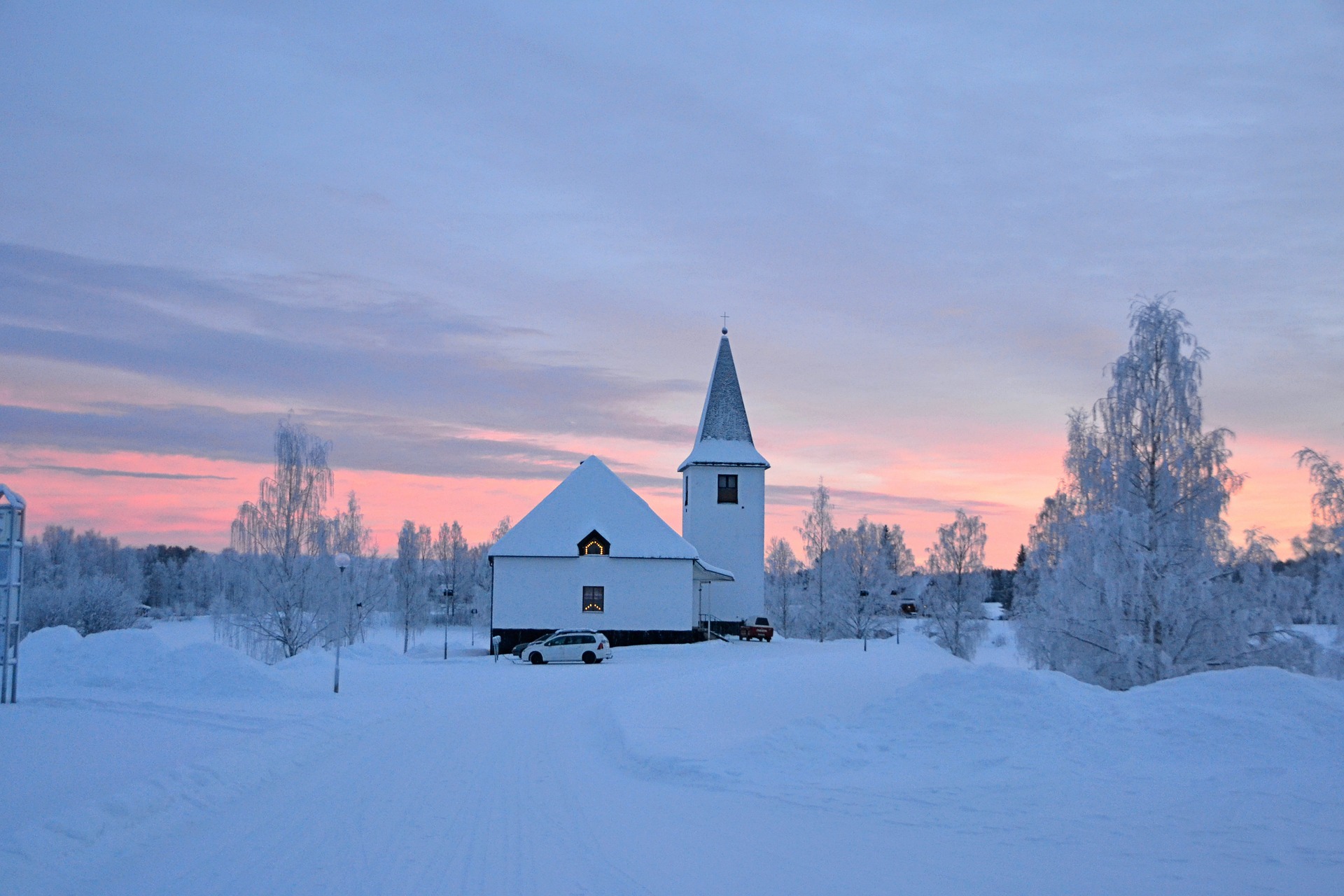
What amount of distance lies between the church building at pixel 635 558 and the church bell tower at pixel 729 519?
53mm

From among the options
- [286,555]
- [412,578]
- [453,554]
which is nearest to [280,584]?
[286,555]

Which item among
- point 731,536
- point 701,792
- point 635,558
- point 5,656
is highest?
point 731,536

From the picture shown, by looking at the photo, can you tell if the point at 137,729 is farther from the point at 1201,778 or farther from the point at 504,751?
the point at 1201,778

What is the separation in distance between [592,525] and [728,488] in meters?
10.4

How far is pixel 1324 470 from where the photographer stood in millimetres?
19953

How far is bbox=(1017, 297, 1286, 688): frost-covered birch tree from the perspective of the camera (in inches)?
894

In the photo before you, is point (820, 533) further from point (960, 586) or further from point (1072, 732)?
point (1072, 732)

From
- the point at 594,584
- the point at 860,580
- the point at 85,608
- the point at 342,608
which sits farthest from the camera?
the point at 860,580

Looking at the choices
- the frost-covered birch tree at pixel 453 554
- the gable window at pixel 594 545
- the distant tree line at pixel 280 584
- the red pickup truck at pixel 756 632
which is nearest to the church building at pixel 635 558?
the gable window at pixel 594 545

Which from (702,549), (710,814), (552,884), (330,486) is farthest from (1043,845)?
(702,549)

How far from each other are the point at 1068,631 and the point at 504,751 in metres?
15.4

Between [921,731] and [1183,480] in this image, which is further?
[1183,480]

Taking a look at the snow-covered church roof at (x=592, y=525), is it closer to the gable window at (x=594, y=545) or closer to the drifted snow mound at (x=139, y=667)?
the gable window at (x=594, y=545)

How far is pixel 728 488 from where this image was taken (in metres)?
Result: 55.9
